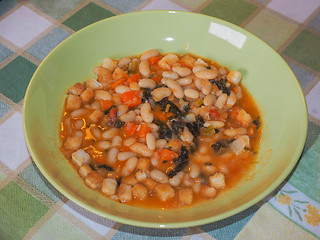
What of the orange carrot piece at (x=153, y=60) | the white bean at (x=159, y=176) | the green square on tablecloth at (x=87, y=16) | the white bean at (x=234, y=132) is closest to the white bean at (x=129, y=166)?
the white bean at (x=159, y=176)

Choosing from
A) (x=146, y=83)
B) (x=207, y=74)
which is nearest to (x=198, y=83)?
(x=207, y=74)

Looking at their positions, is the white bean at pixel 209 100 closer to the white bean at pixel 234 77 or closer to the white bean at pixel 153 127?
the white bean at pixel 234 77

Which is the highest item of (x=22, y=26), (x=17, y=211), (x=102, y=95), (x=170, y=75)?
(x=170, y=75)

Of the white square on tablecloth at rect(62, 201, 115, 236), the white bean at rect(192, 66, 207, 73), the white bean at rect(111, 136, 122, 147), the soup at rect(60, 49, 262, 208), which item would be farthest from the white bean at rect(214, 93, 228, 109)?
the white square on tablecloth at rect(62, 201, 115, 236)

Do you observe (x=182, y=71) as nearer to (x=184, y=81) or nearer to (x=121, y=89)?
(x=184, y=81)

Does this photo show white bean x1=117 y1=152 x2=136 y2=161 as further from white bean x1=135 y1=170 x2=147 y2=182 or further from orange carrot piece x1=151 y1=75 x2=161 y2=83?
orange carrot piece x1=151 y1=75 x2=161 y2=83

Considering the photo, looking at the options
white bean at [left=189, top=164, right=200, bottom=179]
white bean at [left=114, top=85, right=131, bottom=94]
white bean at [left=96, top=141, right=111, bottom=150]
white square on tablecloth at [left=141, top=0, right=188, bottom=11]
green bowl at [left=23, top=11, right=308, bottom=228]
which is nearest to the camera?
green bowl at [left=23, top=11, right=308, bottom=228]

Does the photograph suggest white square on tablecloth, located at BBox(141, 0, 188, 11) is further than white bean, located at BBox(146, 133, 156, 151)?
Yes
